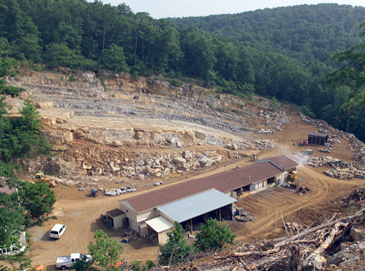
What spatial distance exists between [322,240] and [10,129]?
2417cm

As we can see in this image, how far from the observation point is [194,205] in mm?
18703

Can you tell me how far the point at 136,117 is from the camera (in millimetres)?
32531

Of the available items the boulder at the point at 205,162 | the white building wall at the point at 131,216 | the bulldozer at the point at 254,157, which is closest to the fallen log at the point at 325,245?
the white building wall at the point at 131,216

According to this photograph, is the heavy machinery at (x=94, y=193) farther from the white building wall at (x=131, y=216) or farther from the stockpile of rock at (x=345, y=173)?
the stockpile of rock at (x=345, y=173)

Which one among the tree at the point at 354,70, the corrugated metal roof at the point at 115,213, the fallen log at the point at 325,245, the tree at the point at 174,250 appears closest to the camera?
the fallen log at the point at 325,245

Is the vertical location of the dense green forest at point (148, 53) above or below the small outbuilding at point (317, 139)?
above

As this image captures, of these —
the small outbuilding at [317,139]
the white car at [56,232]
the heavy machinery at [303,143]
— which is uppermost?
the small outbuilding at [317,139]

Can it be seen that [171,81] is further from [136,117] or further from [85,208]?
[85,208]

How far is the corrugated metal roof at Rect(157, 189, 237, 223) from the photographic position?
696 inches

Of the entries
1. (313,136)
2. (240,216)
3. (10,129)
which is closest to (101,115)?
(10,129)

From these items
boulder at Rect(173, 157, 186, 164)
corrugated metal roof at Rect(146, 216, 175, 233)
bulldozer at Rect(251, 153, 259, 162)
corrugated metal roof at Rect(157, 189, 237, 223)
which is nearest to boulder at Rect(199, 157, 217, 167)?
boulder at Rect(173, 157, 186, 164)

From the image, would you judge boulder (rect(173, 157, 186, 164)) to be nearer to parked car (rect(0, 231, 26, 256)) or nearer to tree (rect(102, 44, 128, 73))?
parked car (rect(0, 231, 26, 256))

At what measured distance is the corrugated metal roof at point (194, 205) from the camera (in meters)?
17.7

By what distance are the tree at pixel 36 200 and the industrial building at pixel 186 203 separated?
15.4 feet
